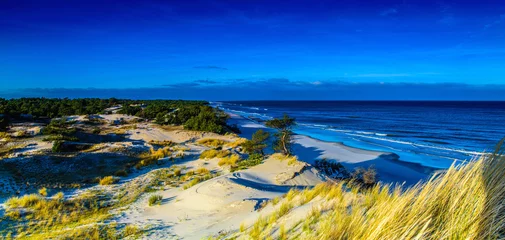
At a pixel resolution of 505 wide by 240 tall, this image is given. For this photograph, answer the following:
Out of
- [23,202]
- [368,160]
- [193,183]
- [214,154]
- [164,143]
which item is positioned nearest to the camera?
[23,202]

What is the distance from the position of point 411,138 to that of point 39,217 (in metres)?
36.9

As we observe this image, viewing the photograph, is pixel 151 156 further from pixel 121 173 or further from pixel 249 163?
pixel 249 163

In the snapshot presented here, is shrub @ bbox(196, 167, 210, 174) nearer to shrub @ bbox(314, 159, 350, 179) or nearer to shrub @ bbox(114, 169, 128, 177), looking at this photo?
shrub @ bbox(114, 169, 128, 177)

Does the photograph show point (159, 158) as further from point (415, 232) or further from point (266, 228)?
point (415, 232)

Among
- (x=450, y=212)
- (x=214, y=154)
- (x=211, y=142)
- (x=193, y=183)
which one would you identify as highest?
(x=450, y=212)

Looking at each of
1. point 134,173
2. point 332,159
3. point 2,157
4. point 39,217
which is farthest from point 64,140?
point 332,159

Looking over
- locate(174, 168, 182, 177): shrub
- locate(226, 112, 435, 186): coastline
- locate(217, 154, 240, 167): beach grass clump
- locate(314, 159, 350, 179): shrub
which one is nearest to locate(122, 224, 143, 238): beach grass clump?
locate(174, 168, 182, 177): shrub

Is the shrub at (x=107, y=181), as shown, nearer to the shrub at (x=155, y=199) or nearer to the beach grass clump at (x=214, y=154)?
the shrub at (x=155, y=199)

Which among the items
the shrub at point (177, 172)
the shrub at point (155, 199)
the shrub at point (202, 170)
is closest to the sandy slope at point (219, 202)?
the shrub at point (155, 199)

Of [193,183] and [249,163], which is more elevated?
[249,163]

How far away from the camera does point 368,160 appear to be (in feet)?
76.1

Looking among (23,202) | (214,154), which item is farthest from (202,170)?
(23,202)

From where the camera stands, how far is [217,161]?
19688 mm

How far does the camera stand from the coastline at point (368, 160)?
18625 mm
